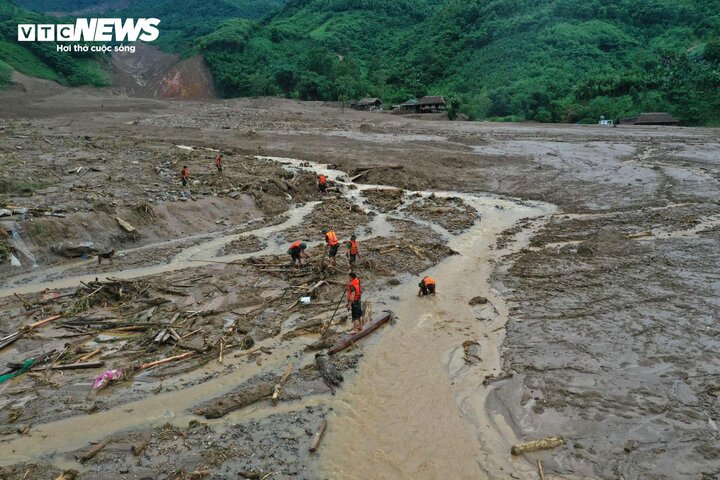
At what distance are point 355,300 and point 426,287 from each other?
3.00 meters

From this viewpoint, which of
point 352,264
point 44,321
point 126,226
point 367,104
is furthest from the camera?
point 367,104

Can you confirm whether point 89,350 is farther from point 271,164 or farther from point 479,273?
point 271,164

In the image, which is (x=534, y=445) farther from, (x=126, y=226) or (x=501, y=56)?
(x=501, y=56)

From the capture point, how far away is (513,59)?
258ft

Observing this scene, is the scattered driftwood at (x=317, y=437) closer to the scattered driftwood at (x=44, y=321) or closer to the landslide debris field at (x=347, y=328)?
the landslide debris field at (x=347, y=328)

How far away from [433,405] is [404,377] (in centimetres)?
98

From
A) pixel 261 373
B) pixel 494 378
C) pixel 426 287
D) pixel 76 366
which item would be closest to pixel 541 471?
pixel 494 378

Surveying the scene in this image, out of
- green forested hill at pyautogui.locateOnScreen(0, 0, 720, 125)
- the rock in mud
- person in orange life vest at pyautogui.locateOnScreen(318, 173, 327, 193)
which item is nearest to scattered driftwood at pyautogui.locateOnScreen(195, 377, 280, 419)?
the rock in mud

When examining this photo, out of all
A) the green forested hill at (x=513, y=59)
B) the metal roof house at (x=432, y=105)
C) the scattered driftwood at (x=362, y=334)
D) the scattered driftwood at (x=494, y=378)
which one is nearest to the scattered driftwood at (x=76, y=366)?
the scattered driftwood at (x=362, y=334)

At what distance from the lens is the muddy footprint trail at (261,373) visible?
6.93 meters

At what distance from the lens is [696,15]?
74.8 metres

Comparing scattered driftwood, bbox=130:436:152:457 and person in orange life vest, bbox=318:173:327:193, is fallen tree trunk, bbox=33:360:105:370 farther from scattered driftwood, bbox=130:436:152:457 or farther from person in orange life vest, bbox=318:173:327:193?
person in orange life vest, bbox=318:173:327:193

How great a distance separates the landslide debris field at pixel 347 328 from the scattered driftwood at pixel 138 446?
0.24 feet

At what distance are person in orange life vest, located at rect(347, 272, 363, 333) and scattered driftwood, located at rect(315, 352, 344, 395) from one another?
1289 millimetres
